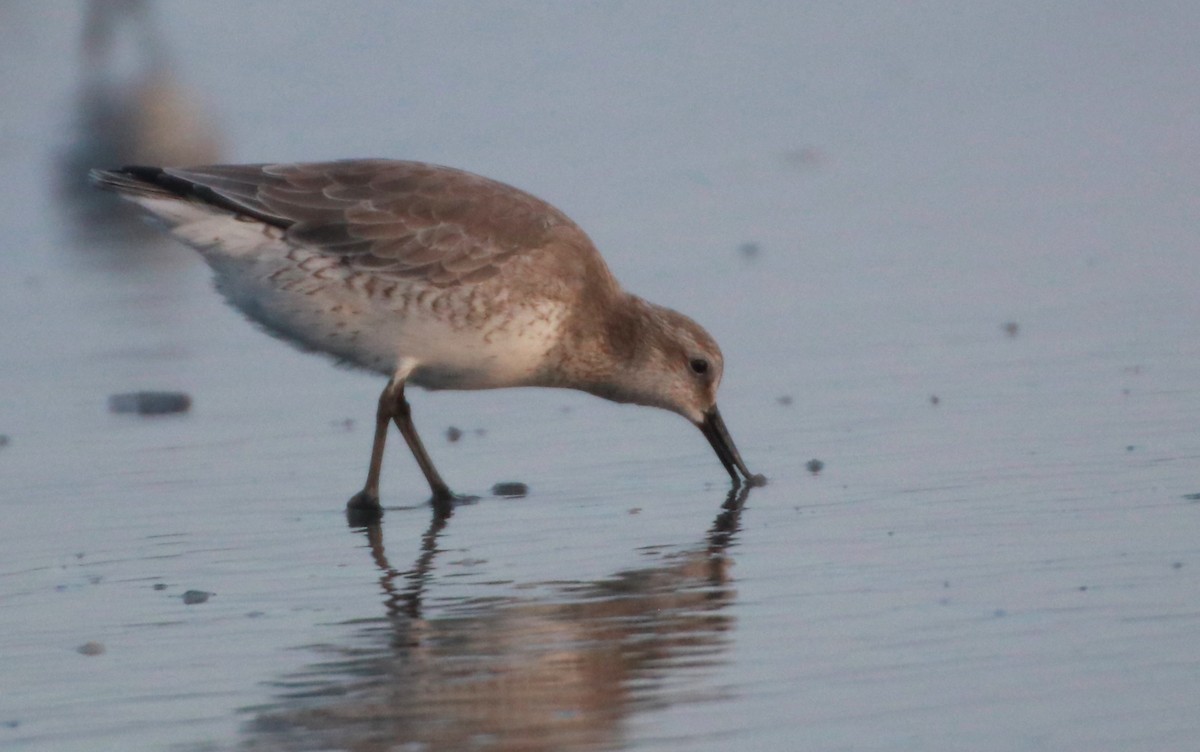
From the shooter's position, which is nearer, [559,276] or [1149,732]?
[1149,732]

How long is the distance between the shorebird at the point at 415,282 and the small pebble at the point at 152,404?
1056 mm

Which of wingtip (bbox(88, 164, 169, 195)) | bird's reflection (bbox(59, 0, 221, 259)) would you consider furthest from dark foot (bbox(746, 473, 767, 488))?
Result: bird's reflection (bbox(59, 0, 221, 259))

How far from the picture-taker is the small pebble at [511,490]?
291 inches

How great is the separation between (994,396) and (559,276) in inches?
66.3

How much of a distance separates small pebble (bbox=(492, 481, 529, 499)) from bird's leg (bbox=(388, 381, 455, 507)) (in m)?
0.16

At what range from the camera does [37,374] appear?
31.3ft

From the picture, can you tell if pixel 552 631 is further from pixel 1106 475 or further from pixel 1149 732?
pixel 1106 475

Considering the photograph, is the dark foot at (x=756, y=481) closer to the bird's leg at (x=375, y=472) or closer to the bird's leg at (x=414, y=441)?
the bird's leg at (x=414, y=441)

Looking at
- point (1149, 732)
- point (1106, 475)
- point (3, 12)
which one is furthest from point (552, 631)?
point (3, 12)

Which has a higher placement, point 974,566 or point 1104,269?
point 1104,269

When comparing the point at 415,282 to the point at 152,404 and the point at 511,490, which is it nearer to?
the point at 511,490

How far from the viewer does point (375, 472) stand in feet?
24.8

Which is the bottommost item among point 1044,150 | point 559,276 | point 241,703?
point 241,703

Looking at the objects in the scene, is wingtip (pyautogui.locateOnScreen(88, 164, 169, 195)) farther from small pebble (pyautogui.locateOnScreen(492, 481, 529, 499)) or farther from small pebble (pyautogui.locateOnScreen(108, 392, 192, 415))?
small pebble (pyautogui.locateOnScreen(492, 481, 529, 499))
